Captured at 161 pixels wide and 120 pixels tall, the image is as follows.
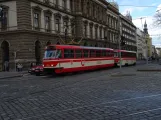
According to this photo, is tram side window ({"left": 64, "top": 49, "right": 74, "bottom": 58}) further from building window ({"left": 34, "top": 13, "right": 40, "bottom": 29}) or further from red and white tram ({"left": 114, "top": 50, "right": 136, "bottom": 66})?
building window ({"left": 34, "top": 13, "right": 40, "bottom": 29})

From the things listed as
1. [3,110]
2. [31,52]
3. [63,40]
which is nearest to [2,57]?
[31,52]

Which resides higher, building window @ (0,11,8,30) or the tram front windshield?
building window @ (0,11,8,30)

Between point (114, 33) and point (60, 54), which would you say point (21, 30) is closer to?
point (60, 54)

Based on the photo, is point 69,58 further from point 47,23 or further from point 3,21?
point 47,23

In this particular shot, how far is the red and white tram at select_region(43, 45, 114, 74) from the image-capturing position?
27.6 m

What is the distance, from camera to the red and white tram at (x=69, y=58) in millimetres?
27562

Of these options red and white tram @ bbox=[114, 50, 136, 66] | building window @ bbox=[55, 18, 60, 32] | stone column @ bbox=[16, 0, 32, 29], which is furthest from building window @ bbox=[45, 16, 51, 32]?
red and white tram @ bbox=[114, 50, 136, 66]

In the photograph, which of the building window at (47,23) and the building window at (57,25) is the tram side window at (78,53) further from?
the building window at (57,25)

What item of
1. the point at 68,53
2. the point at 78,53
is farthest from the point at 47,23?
the point at 68,53

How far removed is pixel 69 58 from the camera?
95.3 feet

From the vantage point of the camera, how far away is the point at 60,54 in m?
27.8

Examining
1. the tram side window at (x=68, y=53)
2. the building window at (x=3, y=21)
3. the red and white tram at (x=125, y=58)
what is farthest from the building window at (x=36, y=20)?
the tram side window at (x=68, y=53)

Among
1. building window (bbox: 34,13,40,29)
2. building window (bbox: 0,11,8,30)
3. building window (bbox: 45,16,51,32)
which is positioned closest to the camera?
building window (bbox: 0,11,8,30)

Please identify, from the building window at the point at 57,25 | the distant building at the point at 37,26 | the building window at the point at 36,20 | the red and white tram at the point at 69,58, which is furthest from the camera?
the building window at the point at 57,25
